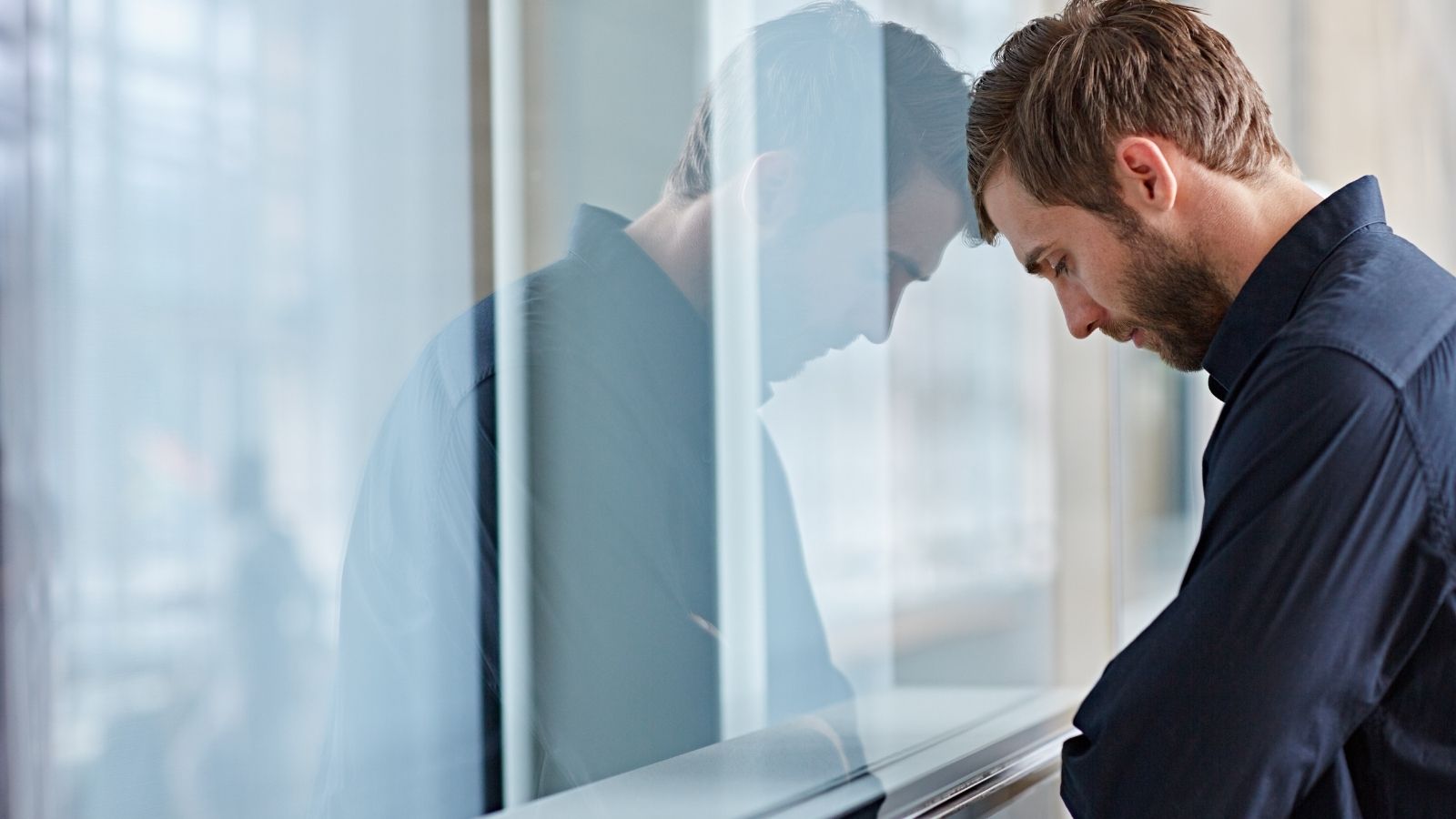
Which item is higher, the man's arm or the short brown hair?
the short brown hair

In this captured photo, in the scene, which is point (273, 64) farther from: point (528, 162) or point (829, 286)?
point (829, 286)

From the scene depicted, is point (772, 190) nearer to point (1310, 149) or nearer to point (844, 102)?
point (844, 102)

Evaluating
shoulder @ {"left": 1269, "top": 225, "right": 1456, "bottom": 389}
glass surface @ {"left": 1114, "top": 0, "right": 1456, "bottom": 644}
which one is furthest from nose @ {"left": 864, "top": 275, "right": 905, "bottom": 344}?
glass surface @ {"left": 1114, "top": 0, "right": 1456, "bottom": 644}

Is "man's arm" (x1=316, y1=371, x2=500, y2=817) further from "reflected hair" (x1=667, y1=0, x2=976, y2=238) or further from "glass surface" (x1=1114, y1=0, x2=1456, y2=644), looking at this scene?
"glass surface" (x1=1114, y1=0, x2=1456, y2=644)

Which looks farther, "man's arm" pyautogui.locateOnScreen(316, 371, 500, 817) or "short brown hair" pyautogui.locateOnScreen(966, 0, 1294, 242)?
"short brown hair" pyautogui.locateOnScreen(966, 0, 1294, 242)

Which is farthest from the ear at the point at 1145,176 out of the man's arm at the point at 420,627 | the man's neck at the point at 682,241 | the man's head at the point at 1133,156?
the man's arm at the point at 420,627


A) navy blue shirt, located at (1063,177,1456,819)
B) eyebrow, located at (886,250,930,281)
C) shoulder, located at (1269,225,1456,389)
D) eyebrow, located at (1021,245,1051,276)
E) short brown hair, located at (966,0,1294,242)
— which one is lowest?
navy blue shirt, located at (1063,177,1456,819)

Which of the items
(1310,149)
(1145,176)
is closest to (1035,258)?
(1145,176)

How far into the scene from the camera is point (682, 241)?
3.51 feet

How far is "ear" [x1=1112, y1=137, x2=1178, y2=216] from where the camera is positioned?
1.01 meters

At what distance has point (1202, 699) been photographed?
863 mm

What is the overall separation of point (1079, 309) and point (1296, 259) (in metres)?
0.22

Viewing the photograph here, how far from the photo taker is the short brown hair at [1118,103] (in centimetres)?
102

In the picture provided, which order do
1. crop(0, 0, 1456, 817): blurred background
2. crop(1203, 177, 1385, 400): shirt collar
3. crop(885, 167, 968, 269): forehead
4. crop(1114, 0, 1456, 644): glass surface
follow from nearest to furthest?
crop(0, 0, 1456, 817): blurred background
crop(1203, 177, 1385, 400): shirt collar
crop(885, 167, 968, 269): forehead
crop(1114, 0, 1456, 644): glass surface
